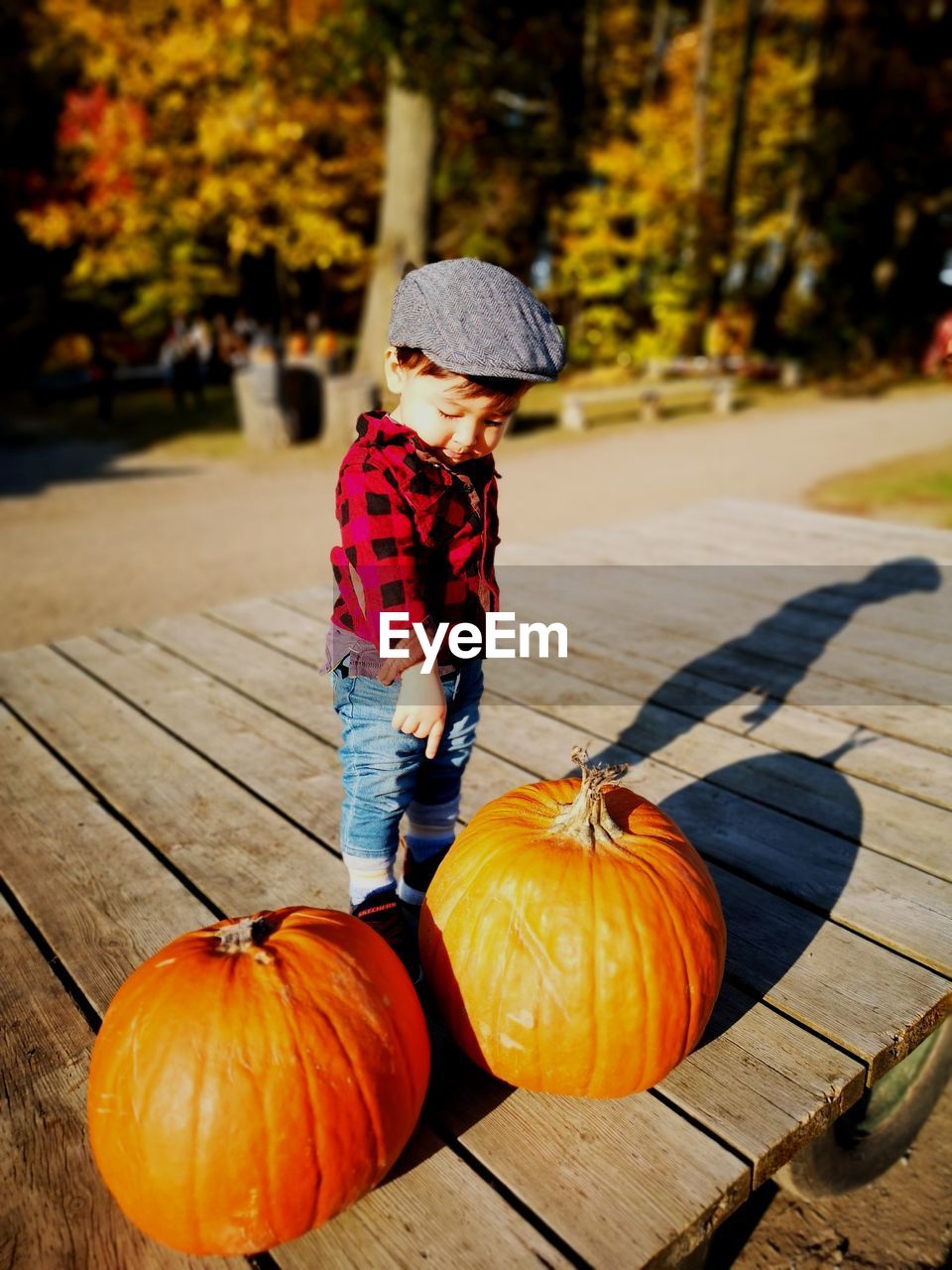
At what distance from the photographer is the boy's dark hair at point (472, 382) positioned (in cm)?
169

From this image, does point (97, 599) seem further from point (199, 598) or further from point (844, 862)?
point (844, 862)

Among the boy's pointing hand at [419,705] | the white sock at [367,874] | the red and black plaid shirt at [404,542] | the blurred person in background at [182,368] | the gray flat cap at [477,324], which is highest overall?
the gray flat cap at [477,324]

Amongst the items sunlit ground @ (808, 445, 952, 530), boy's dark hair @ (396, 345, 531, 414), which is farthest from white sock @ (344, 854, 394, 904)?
sunlit ground @ (808, 445, 952, 530)

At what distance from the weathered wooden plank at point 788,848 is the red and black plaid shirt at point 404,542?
93cm

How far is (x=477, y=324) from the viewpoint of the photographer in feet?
5.31

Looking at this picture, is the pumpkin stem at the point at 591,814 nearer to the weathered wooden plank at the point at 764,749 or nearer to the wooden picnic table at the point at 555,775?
the wooden picnic table at the point at 555,775

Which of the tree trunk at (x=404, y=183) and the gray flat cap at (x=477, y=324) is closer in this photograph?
the gray flat cap at (x=477, y=324)

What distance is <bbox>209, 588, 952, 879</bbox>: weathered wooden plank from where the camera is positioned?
95.3 inches

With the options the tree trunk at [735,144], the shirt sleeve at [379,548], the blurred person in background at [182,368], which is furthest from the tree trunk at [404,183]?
the shirt sleeve at [379,548]

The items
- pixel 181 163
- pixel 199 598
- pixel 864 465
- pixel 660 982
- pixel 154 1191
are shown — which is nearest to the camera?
pixel 154 1191

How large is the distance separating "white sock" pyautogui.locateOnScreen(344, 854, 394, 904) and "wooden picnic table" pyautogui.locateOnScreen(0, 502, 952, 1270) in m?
0.16

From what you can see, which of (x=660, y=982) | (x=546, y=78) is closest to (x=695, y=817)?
(x=660, y=982)

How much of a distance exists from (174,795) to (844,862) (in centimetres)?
179

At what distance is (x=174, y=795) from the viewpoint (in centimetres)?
260
